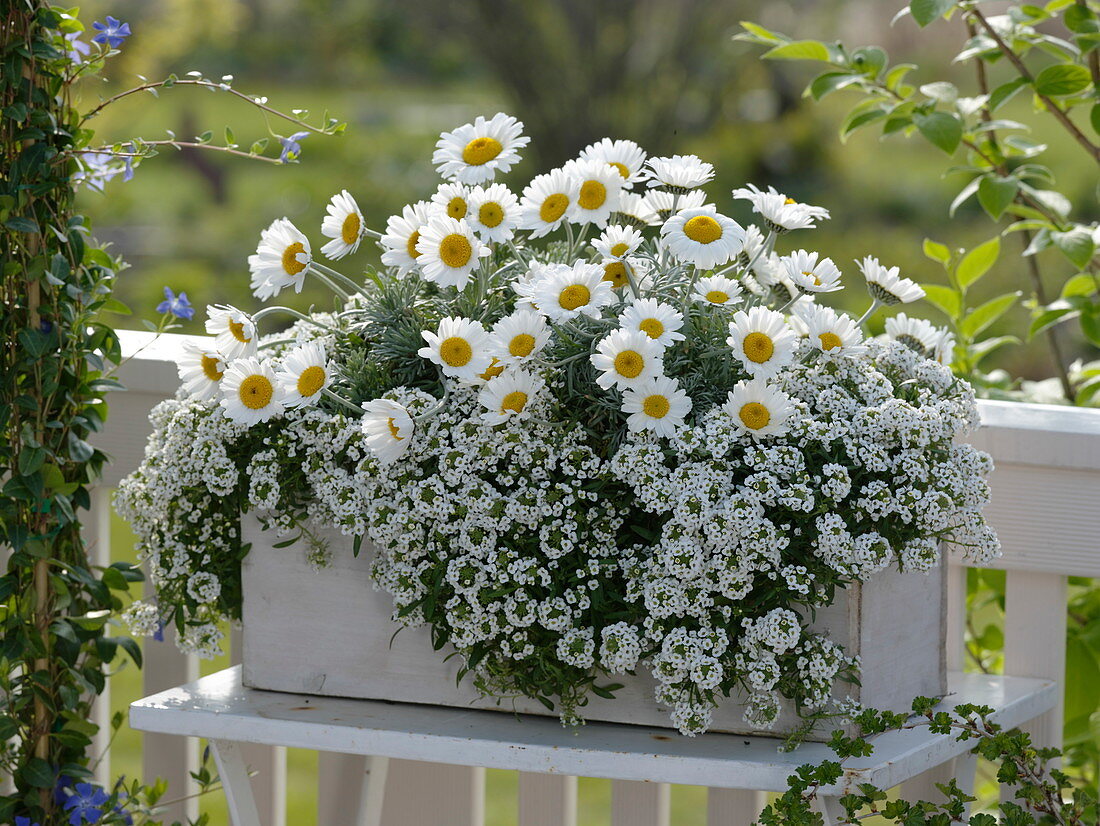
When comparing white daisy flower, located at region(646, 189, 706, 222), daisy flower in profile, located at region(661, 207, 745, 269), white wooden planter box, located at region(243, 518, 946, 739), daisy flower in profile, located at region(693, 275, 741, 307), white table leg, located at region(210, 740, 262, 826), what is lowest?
white table leg, located at region(210, 740, 262, 826)

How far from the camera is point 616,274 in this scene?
109 cm

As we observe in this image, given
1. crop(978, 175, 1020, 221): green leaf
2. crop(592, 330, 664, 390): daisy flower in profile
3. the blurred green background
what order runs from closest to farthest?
crop(592, 330, 664, 390): daisy flower in profile
crop(978, 175, 1020, 221): green leaf
the blurred green background

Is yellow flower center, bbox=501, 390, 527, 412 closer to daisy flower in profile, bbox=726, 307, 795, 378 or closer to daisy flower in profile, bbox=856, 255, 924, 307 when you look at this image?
daisy flower in profile, bbox=726, 307, 795, 378

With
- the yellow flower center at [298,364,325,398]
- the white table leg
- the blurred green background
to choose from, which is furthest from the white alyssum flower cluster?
the blurred green background

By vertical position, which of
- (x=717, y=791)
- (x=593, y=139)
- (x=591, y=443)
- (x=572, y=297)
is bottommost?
(x=717, y=791)

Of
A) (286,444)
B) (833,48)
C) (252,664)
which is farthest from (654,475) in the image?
(833,48)

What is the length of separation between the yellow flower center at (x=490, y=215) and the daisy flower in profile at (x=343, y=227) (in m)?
0.10

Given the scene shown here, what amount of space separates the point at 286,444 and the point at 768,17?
302 inches

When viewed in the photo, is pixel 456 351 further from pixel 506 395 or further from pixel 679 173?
pixel 679 173

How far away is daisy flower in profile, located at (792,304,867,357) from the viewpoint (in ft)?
3.53

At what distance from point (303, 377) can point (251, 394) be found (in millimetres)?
48

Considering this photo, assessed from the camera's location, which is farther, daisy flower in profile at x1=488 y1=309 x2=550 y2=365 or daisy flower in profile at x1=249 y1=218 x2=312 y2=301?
daisy flower in profile at x1=249 y1=218 x2=312 y2=301

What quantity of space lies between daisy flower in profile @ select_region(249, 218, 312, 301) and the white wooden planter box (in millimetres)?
219

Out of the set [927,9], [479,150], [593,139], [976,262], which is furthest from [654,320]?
[593,139]
